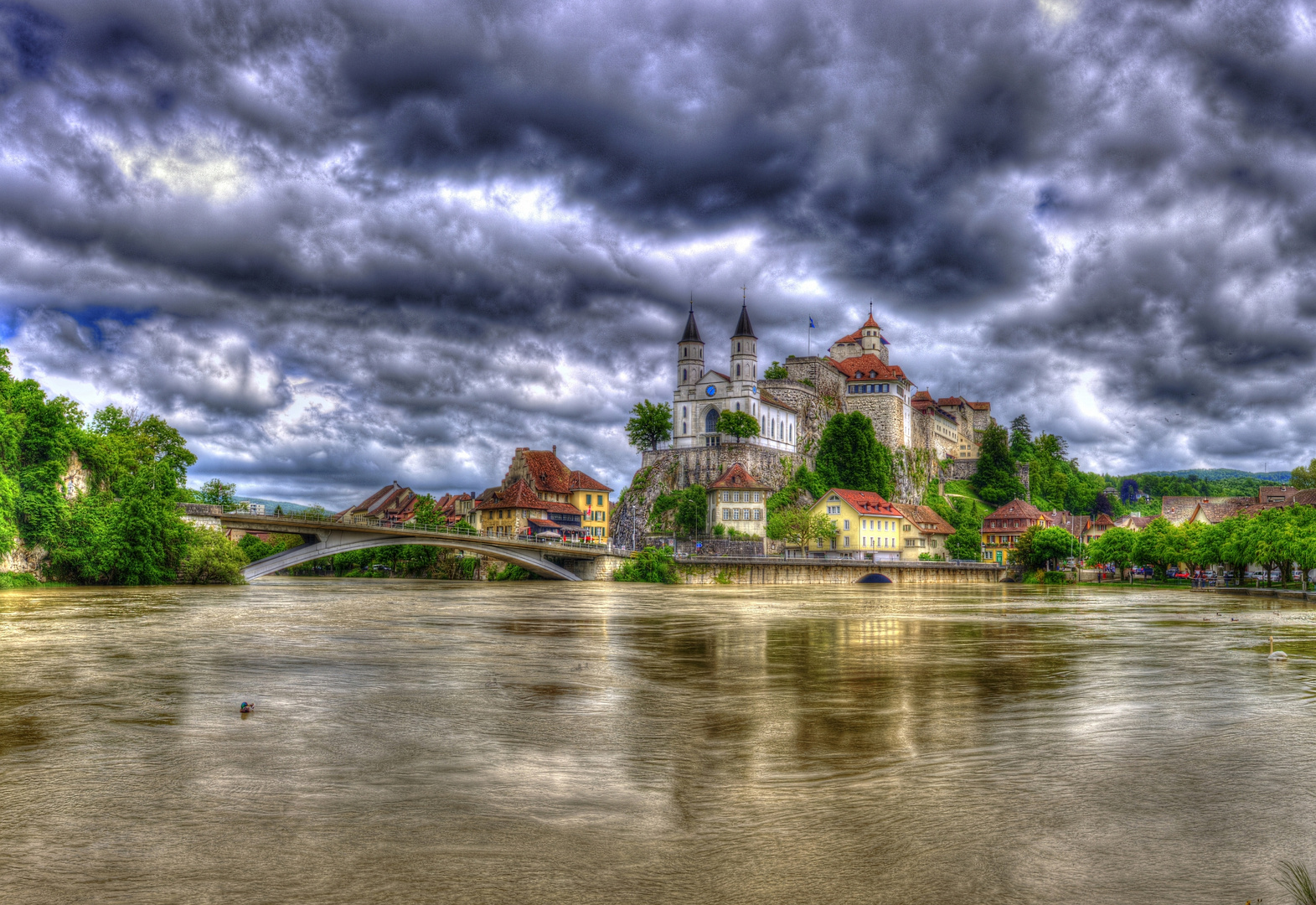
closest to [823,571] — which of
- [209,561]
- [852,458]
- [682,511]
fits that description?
[682,511]

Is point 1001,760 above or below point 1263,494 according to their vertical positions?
below

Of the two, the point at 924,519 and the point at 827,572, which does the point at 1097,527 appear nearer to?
the point at 924,519

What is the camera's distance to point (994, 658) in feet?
77.2

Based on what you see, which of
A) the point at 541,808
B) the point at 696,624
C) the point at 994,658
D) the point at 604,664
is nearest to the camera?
the point at 541,808

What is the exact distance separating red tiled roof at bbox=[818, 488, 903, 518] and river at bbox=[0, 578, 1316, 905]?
76222 millimetres

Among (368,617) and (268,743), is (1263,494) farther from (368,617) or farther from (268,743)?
(268,743)

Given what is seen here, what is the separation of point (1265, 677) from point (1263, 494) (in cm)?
11345

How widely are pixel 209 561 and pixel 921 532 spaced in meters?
74.8

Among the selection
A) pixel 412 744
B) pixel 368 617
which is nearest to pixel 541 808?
pixel 412 744

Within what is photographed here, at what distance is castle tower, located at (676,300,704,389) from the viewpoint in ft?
375

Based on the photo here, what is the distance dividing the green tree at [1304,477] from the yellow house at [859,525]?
5696 cm

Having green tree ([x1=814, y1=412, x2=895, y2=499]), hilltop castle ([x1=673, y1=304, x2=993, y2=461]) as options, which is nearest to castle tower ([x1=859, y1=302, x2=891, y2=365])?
hilltop castle ([x1=673, y1=304, x2=993, y2=461])

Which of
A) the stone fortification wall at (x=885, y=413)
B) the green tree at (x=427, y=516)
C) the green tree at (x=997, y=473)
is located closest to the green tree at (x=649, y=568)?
the green tree at (x=427, y=516)

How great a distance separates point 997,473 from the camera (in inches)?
5221
